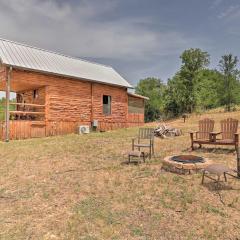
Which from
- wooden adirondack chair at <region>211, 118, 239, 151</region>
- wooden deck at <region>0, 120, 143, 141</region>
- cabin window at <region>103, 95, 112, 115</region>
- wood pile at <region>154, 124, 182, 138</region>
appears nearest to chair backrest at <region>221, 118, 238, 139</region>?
wooden adirondack chair at <region>211, 118, 239, 151</region>

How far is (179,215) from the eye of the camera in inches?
167

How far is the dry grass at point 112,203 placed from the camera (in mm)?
3807

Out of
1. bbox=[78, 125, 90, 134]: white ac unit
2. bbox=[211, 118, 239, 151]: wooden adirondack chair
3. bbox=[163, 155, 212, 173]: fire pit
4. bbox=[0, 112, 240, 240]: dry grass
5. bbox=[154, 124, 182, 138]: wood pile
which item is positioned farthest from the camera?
bbox=[78, 125, 90, 134]: white ac unit

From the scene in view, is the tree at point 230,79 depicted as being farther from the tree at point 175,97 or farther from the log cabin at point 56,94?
the log cabin at point 56,94

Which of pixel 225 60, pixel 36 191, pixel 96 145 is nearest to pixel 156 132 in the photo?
pixel 96 145

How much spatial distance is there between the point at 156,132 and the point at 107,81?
7.37 m

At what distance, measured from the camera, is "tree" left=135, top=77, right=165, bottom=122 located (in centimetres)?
4359

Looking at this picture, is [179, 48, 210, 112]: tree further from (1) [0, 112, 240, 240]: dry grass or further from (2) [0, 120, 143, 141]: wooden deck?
(1) [0, 112, 240, 240]: dry grass

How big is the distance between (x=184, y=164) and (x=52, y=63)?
43.5 feet

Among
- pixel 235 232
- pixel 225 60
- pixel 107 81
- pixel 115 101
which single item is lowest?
pixel 235 232

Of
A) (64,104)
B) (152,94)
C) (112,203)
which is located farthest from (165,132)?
(152,94)

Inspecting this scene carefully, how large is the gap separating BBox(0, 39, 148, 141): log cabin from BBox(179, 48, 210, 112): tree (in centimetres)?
1296

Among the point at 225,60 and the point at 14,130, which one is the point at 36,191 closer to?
the point at 14,130

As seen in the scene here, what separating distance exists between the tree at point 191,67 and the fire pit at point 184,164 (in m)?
26.4
